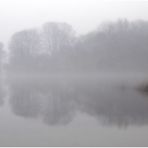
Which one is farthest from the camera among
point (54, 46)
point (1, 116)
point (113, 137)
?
point (54, 46)

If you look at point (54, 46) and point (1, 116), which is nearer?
point (1, 116)

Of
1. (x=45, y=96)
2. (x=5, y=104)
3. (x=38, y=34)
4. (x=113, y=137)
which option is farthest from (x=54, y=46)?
(x=113, y=137)

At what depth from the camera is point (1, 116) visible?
311 centimetres

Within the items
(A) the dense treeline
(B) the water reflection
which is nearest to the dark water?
(B) the water reflection

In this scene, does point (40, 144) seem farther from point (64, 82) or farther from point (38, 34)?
point (38, 34)

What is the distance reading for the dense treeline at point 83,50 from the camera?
4406 mm

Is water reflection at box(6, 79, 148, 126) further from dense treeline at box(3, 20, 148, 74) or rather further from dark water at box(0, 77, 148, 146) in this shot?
dense treeline at box(3, 20, 148, 74)

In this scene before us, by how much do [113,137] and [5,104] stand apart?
7.89 feet

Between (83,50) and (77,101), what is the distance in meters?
1.81

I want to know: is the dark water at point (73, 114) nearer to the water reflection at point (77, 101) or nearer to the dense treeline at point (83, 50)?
the water reflection at point (77, 101)

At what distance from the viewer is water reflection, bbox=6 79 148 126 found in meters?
2.94

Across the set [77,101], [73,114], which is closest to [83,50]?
[77,101]

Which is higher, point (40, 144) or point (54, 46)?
point (54, 46)

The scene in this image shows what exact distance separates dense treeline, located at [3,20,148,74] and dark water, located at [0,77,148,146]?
0.39 m
